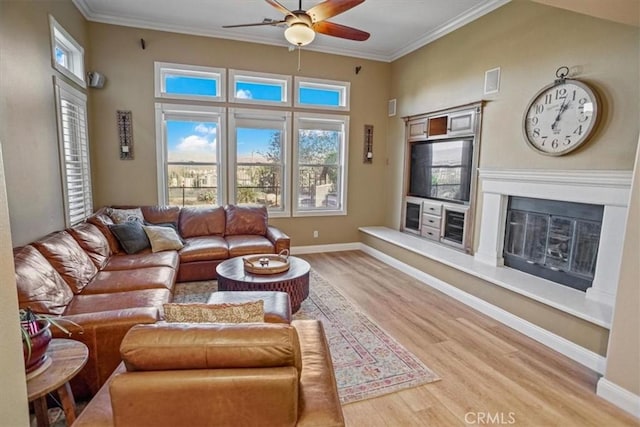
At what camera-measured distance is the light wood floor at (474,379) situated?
2.17 m

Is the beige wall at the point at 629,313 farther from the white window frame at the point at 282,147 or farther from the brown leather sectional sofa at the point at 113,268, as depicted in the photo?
the white window frame at the point at 282,147

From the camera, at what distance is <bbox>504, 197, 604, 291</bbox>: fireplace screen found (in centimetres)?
315

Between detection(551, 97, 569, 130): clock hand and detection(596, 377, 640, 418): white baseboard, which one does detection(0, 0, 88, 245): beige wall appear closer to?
detection(596, 377, 640, 418): white baseboard

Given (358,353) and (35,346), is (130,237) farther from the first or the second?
(358,353)

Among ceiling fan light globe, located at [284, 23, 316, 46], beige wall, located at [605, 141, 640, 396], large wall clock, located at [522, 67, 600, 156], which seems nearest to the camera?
beige wall, located at [605, 141, 640, 396]

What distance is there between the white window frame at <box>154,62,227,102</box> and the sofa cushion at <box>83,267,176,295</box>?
282cm

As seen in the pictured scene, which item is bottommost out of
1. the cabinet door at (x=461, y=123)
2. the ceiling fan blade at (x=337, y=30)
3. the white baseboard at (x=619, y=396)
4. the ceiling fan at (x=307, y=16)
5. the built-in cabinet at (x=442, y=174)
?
the white baseboard at (x=619, y=396)

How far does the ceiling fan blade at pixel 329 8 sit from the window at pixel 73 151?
2.65 metres

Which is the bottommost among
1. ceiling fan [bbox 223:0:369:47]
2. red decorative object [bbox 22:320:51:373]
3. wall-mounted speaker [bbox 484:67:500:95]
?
red decorative object [bbox 22:320:51:373]

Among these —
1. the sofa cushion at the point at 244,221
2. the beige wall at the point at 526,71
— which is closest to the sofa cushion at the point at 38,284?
the sofa cushion at the point at 244,221

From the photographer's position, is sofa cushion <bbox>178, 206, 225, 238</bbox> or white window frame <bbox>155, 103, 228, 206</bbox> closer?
sofa cushion <bbox>178, 206, 225, 238</bbox>

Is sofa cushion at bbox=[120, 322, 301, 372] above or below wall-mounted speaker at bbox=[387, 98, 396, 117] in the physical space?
below

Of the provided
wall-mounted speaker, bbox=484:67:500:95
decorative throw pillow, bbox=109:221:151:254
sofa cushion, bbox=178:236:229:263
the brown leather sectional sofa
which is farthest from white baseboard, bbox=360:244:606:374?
decorative throw pillow, bbox=109:221:151:254

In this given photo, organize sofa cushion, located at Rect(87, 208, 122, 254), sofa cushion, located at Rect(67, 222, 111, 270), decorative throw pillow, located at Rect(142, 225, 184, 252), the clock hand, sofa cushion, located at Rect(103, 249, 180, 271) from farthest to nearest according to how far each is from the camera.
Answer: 1. decorative throw pillow, located at Rect(142, 225, 184, 252)
2. sofa cushion, located at Rect(87, 208, 122, 254)
3. sofa cushion, located at Rect(103, 249, 180, 271)
4. sofa cushion, located at Rect(67, 222, 111, 270)
5. the clock hand
